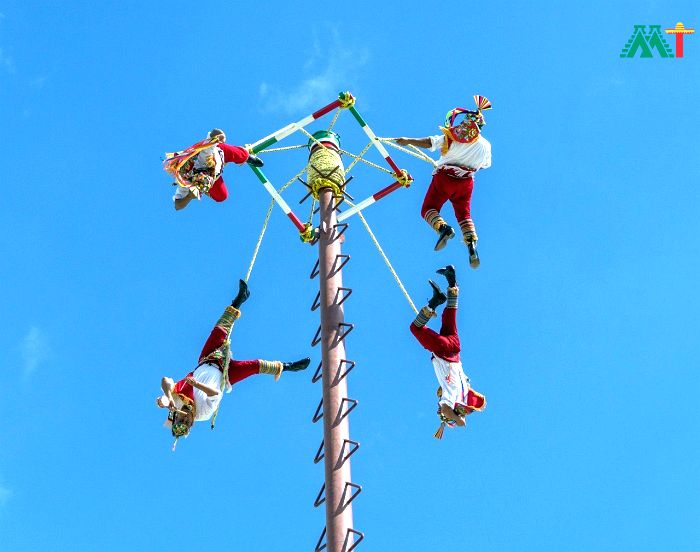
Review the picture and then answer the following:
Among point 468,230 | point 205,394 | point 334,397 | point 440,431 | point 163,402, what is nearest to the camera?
point 334,397

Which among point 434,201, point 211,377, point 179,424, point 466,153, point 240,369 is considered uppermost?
point 466,153

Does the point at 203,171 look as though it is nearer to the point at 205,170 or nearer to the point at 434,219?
the point at 205,170

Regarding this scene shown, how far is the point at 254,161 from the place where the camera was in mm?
11727

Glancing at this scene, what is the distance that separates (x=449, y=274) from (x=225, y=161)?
2898 millimetres

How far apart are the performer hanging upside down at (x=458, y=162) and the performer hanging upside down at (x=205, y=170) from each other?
2395 millimetres

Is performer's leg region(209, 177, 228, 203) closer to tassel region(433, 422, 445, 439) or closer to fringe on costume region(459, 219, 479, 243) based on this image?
fringe on costume region(459, 219, 479, 243)

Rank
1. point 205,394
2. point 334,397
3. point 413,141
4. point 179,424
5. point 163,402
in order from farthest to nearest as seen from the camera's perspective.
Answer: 1. point 413,141
2. point 205,394
3. point 179,424
4. point 163,402
5. point 334,397

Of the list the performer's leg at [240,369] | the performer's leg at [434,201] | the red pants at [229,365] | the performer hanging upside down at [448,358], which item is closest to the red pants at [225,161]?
the red pants at [229,365]

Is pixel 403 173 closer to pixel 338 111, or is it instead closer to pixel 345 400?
pixel 338 111

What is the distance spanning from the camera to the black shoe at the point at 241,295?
1130 cm

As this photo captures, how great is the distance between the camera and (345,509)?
330 inches

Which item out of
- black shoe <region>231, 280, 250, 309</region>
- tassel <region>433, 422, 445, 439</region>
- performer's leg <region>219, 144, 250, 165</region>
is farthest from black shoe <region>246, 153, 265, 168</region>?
tassel <region>433, 422, 445, 439</region>

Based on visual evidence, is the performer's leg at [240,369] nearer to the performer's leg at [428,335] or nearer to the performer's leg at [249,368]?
the performer's leg at [249,368]

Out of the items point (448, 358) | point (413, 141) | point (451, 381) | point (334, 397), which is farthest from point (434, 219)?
point (334, 397)
